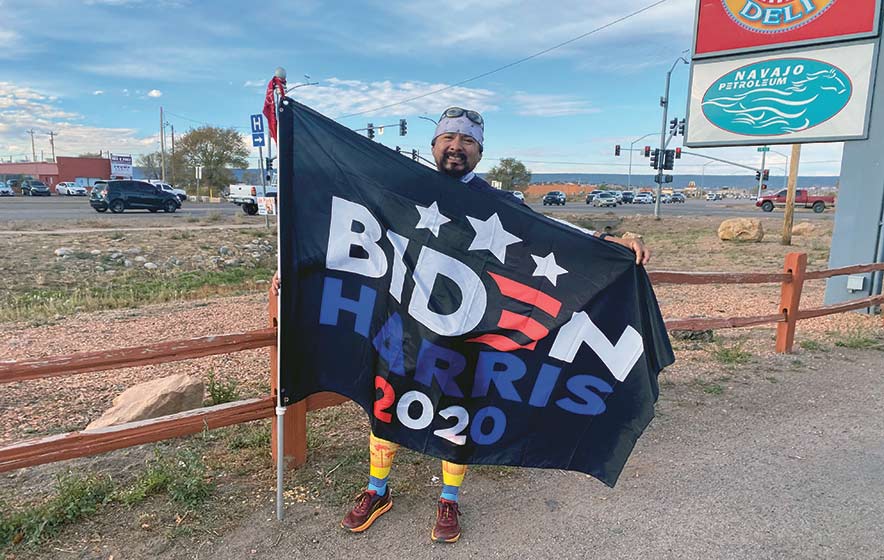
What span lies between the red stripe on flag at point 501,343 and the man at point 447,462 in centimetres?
66

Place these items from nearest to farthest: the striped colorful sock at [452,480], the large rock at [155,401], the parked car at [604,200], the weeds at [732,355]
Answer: the striped colorful sock at [452,480]
the large rock at [155,401]
the weeds at [732,355]
the parked car at [604,200]

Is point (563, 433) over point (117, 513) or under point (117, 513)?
over

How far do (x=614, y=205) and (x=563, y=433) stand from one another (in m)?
63.2

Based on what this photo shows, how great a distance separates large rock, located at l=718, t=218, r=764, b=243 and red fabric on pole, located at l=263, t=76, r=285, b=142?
22.1 m

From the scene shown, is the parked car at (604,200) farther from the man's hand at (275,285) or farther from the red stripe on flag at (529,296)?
the man's hand at (275,285)

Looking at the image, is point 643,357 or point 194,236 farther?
point 194,236

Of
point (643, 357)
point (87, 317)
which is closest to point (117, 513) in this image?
point (643, 357)

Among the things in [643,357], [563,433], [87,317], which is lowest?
[87,317]

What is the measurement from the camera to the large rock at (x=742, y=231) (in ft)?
69.4

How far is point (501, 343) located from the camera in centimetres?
284

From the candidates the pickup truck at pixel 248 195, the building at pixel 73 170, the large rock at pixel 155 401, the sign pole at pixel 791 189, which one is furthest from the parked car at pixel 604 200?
the building at pixel 73 170

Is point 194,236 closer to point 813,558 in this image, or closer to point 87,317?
point 87,317

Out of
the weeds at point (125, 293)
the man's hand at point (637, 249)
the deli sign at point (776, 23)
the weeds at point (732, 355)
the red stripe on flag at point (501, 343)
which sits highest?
the deli sign at point (776, 23)

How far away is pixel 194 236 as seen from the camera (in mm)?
17234
